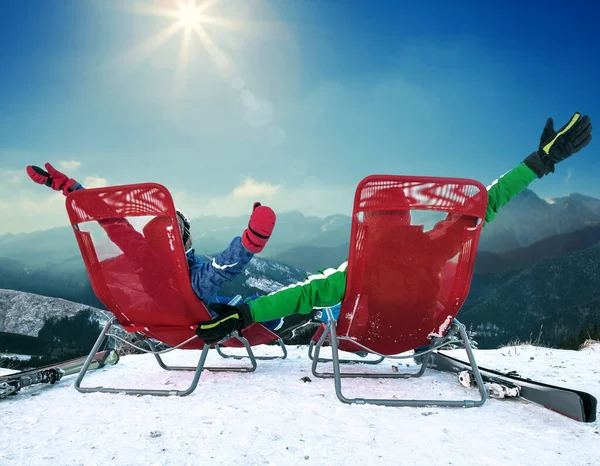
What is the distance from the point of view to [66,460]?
1746 millimetres

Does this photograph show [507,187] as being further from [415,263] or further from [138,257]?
[138,257]

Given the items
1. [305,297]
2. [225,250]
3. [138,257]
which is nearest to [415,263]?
[305,297]

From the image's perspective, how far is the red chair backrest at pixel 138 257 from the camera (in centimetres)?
276

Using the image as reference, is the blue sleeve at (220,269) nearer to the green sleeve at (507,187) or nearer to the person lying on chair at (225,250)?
the person lying on chair at (225,250)

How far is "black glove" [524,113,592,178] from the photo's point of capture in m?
2.74

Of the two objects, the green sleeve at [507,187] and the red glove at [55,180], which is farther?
the red glove at [55,180]

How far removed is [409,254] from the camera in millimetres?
2600

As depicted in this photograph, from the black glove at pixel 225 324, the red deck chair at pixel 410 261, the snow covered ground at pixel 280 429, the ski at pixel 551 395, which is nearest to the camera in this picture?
the snow covered ground at pixel 280 429

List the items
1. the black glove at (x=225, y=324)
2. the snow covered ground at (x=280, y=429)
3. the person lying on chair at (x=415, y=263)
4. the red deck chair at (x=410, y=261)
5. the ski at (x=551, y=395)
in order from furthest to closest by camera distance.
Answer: the black glove at (x=225, y=324), the person lying on chair at (x=415, y=263), the red deck chair at (x=410, y=261), the ski at (x=551, y=395), the snow covered ground at (x=280, y=429)

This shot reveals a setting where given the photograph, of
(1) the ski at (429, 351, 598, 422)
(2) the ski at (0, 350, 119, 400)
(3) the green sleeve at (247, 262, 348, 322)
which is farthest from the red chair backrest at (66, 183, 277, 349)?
(1) the ski at (429, 351, 598, 422)

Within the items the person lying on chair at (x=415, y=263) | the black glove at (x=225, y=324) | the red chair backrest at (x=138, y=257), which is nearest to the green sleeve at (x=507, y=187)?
the person lying on chair at (x=415, y=263)

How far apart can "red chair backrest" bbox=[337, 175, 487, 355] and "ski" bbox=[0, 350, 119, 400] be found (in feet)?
7.00

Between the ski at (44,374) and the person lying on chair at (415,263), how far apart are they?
1267 millimetres

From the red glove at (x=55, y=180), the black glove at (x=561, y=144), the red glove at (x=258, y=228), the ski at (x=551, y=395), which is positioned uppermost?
the black glove at (x=561, y=144)
